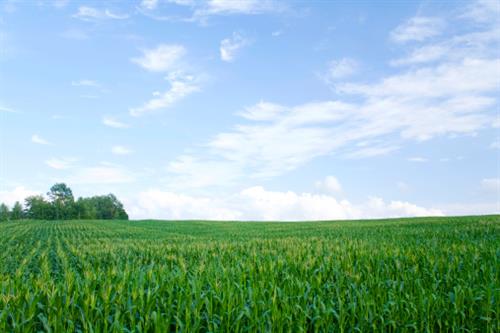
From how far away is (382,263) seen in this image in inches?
488

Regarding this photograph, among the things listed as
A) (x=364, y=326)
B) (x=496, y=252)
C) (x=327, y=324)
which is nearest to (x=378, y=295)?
(x=364, y=326)

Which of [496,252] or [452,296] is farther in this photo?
[496,252]

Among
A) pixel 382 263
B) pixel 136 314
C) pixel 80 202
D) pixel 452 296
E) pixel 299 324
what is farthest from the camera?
pixel 80 202

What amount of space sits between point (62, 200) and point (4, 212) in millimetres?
27762

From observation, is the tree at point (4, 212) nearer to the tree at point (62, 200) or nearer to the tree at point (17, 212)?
the tree at point (17, 212)

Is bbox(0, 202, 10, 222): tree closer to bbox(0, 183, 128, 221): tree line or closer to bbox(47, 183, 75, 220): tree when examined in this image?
bbox(0, 183, 128, 221): tree line

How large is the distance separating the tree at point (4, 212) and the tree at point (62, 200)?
17.7 metres

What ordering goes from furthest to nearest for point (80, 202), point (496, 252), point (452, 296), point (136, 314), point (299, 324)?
point (80, 202) → point (496, 252) → point (452, 296) → point (136, 314) → point (299, 324)

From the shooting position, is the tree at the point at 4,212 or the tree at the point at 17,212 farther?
the tree at the point at 17,212

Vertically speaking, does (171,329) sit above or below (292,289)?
below

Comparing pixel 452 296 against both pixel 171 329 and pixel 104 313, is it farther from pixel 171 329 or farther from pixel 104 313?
pixel 104 313

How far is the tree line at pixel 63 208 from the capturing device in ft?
427

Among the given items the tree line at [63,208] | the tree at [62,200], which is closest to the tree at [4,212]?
the tree line at [63,208]

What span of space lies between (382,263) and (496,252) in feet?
17.0
